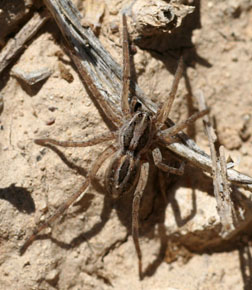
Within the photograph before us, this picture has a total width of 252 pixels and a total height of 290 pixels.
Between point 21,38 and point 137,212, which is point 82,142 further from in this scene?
point 21,38

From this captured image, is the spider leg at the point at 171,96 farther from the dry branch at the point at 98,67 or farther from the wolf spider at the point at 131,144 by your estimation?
the dry branch at the point at 98,67

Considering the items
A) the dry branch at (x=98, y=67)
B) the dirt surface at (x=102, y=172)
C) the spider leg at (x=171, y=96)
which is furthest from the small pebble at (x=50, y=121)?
the spider leg at (x=171, y=96)

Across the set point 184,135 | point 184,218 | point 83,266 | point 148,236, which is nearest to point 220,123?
point 184,135

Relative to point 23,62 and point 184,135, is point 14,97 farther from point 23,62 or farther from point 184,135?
point 184,135

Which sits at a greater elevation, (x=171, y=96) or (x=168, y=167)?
(x=171, y=96)

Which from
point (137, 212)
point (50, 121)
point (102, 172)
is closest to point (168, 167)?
point (137, 212)

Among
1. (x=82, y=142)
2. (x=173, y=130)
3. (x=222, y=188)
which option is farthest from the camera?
(x=173, y=130)

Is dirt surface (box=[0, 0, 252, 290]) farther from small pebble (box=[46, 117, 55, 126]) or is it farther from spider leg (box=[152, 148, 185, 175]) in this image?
spider leg (box=[152, 148, 185, 175])
